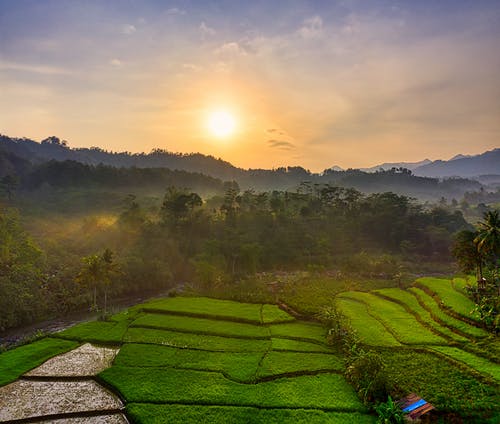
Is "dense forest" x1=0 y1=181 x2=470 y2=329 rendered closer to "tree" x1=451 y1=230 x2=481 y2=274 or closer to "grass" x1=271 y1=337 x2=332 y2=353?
"grass" x1=271 y1=337 x2=332 y2=353

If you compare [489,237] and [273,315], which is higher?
[489,237]

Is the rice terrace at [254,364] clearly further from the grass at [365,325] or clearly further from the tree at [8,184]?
the tree at [8,184]

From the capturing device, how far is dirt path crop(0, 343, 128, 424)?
55.7 feet

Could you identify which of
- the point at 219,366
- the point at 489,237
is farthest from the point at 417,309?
the point at 219,366

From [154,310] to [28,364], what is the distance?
1126cm

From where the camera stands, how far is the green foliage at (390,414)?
50.5 feet

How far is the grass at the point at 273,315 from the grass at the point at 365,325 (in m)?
5.23

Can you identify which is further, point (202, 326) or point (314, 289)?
point (314, 289)

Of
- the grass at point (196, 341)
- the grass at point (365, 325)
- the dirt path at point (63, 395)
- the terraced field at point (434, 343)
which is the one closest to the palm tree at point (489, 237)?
the terraced field at point (434, 343)

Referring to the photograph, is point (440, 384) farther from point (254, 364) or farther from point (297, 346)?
point (254, 364)

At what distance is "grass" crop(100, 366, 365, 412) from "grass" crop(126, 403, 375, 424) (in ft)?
1.44

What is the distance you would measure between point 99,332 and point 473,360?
86.7ft

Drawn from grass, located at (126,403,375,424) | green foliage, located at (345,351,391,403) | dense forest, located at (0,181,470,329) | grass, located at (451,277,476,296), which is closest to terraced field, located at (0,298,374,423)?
grass, located at (126,403,375,424)

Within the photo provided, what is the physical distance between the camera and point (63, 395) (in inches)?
738
